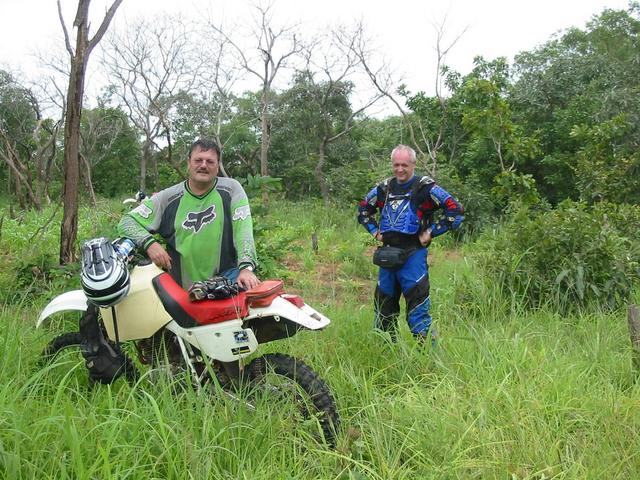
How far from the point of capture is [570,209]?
5.17 metres

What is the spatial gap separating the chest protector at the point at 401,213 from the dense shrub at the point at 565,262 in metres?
1.43

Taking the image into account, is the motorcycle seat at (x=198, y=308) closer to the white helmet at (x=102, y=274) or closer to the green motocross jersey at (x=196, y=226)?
the white helmet at (x=102, y=274)

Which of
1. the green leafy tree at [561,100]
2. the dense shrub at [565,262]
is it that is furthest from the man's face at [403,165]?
the green leafy tree at [561,100]

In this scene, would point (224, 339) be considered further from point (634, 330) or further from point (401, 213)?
point (634, 330)

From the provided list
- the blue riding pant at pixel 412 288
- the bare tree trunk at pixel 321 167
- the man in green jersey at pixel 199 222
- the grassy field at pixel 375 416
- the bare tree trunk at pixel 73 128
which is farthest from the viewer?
the bare tree trunk at pixel 321 167

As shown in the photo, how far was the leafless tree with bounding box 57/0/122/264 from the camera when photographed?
4.89 meters

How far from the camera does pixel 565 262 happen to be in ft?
15.7

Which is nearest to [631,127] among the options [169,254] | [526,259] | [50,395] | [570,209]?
[570,209]

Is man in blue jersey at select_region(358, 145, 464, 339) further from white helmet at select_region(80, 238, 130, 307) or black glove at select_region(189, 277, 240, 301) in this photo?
white helmet at select_region(80, 238, 130, 307)

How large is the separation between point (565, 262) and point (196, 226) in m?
3.42

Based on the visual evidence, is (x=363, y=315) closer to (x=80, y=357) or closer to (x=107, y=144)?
(x=80, y=357)

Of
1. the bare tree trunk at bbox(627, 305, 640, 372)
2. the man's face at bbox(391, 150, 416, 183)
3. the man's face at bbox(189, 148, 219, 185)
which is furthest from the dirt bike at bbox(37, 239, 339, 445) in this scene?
the bare tree trunk at bbox(627, 305, 640, 372)

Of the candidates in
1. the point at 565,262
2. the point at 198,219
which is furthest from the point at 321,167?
the point at 198,219

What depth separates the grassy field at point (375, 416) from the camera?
197cm
